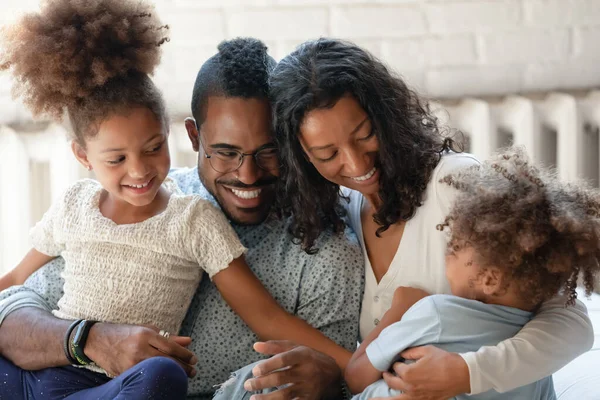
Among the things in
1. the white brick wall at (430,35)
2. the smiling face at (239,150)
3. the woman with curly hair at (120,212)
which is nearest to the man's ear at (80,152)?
the woman with curly hair at (120,212)

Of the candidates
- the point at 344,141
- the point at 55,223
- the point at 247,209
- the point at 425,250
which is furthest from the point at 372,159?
the point at 55,223

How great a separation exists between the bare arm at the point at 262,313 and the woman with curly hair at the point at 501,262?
0.15 metres

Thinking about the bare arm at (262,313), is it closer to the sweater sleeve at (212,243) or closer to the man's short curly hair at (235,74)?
the sweater sleeve at (212,243)

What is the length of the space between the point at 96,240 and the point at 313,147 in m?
0.45

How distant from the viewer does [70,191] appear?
5.79ft

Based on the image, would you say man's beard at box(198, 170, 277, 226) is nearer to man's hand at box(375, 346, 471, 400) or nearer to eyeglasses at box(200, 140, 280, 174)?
eyeglasses at box(200, 140, 280, 174)

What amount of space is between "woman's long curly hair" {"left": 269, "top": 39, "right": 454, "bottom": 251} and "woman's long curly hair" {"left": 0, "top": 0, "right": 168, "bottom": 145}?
253mm

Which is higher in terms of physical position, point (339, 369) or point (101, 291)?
point (101, 291)

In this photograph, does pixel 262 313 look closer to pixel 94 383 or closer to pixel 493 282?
pixel 94 383

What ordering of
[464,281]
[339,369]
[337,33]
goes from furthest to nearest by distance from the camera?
[337,33], [339,369], [464,281]

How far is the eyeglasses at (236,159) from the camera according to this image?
1.67 meters

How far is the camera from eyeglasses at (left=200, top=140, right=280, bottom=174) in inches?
65.9

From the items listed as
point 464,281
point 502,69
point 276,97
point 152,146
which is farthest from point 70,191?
point 502,69

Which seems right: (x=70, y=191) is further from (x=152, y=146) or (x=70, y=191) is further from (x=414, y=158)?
(x=414, y=158)
